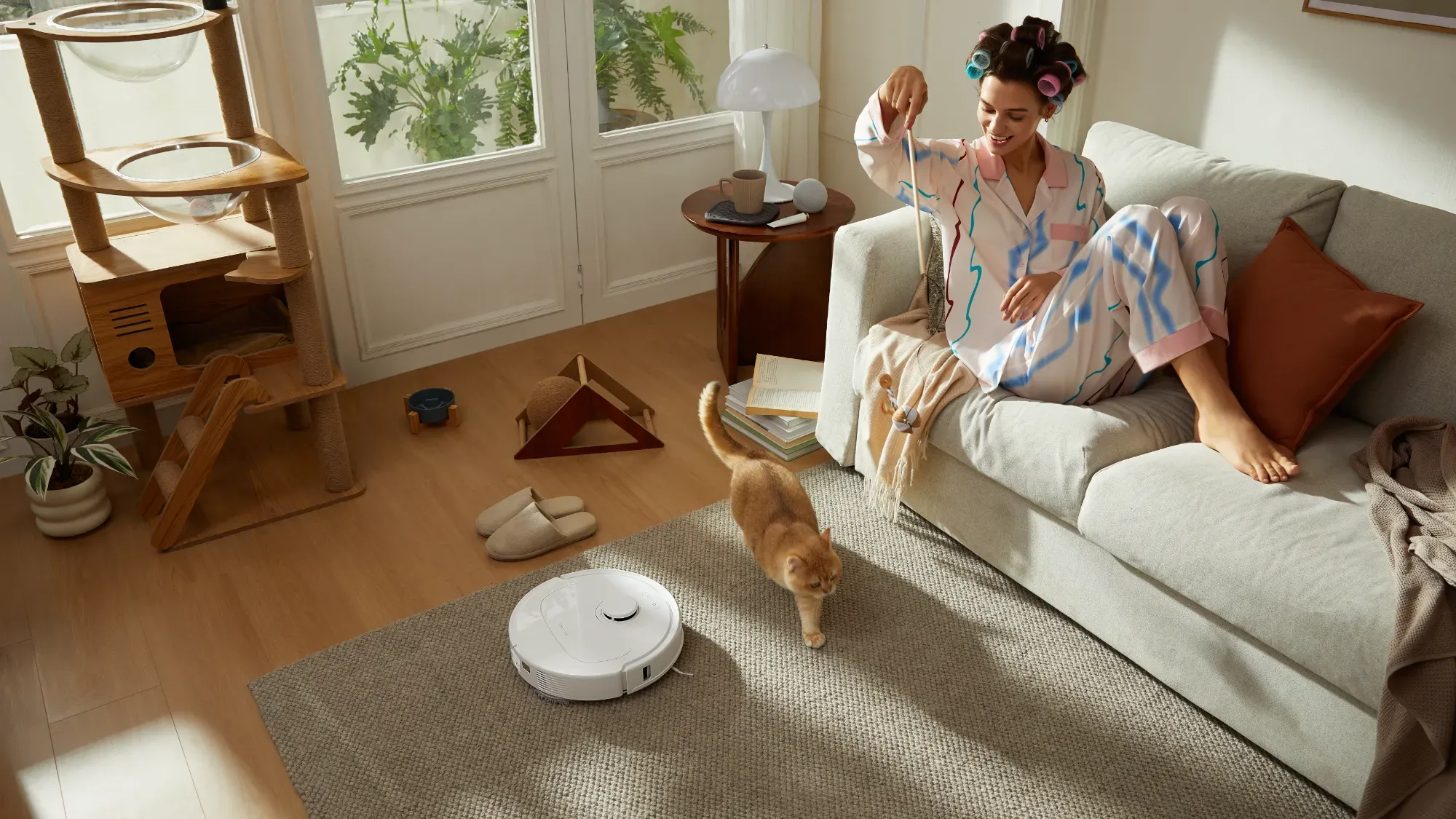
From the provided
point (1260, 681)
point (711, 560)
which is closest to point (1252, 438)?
point (1260, 681)

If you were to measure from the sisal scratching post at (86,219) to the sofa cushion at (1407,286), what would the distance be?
263cm

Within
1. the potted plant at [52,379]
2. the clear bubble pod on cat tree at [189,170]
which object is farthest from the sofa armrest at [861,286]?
the potted plant at [52,379]

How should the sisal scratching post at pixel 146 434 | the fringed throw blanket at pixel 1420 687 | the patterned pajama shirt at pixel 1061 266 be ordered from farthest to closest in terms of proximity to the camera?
the sisal scratching post at pixel 146 434
the patterned pajama shirt at pixel 1061 266
the fringed throw blanket at pixel 1420 687

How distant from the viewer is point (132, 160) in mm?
2338

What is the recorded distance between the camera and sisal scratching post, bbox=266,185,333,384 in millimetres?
2309

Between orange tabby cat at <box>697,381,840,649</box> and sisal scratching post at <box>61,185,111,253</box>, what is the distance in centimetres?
143

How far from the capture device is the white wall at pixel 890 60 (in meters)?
3.03

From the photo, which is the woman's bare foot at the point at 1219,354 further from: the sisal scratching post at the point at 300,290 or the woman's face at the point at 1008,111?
the sisal scratching post at the point at 300,290

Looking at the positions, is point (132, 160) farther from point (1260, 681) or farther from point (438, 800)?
point (1260, 681)

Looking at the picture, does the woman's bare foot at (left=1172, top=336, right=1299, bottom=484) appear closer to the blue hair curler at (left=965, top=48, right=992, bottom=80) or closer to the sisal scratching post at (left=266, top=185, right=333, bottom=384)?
the blue hair curler at (left=965, top=48, right=992, bottom=80)

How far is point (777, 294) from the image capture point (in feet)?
10.1

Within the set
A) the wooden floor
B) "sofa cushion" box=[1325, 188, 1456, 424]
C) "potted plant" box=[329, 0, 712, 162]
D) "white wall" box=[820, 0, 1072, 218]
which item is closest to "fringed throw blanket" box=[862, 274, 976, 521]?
the wooden floor

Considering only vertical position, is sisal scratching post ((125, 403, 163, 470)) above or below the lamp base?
below

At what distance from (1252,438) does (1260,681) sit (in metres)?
0.43
